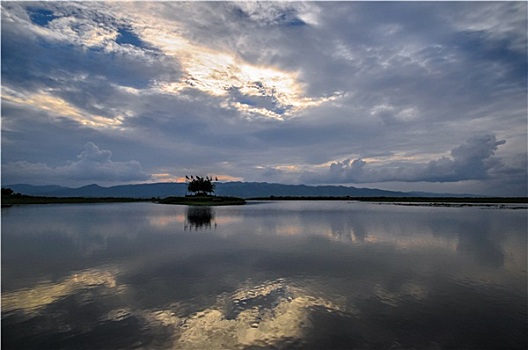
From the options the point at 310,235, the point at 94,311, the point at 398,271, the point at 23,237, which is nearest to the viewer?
the point at 94,311

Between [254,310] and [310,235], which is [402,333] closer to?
[254,310]

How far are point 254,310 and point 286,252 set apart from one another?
54.0 ft

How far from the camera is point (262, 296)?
18.9m

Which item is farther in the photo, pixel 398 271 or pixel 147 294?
pixel 398 271

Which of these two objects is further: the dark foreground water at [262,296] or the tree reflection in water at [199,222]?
the tree reflection in water at [199,222]

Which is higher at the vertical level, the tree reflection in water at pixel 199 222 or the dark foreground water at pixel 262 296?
the tree reflection in water at pixel 199 222

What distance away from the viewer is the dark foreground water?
1346 centimetres

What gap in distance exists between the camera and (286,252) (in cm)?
3275

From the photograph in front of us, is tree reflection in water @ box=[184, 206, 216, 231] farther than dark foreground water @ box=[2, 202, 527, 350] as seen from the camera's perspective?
Yes

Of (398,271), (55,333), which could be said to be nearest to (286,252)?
(398,271)

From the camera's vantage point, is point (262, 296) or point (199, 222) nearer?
point (262, 296)

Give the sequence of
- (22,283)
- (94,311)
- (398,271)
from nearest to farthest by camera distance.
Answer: (94,311), (22,283), (398,271)

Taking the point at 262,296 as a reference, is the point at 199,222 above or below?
above

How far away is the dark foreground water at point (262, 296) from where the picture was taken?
1346 centimetres
